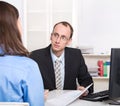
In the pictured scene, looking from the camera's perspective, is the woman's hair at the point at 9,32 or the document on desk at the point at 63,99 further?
the document on desk at the point at 63,99

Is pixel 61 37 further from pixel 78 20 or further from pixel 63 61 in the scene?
pixel 78 20

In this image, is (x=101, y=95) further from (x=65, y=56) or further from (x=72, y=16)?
(x=72, y=16)

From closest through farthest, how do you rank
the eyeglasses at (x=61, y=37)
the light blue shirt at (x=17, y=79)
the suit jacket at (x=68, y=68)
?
the light blue shirt at (x=17, y=79) < the suit jacket at (x=68, y=68) < the eyeglasses at (x=61, y=37)

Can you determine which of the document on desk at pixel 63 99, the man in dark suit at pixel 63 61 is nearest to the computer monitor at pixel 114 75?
the document on desk at pixel 63 99

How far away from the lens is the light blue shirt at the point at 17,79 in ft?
4.17

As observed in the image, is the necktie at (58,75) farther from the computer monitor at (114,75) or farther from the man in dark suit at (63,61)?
the computer monitor at (114,75)

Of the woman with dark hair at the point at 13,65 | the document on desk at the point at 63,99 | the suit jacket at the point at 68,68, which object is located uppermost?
the woman with dark hair at the point at 13,65

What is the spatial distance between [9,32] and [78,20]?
9.23 ft

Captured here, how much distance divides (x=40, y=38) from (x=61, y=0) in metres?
0.63

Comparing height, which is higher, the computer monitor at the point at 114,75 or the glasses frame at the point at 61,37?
the glasses frame at the point at 61,37

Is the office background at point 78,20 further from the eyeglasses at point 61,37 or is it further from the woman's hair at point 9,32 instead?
the woman's hair at point 9,32

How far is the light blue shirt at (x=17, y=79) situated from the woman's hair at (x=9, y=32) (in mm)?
34

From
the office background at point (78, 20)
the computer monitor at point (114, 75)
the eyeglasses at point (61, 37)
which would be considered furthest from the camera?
the office background at point (78, 20)

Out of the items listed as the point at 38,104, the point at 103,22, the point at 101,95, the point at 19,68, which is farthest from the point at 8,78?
Result: the point at 103,22
